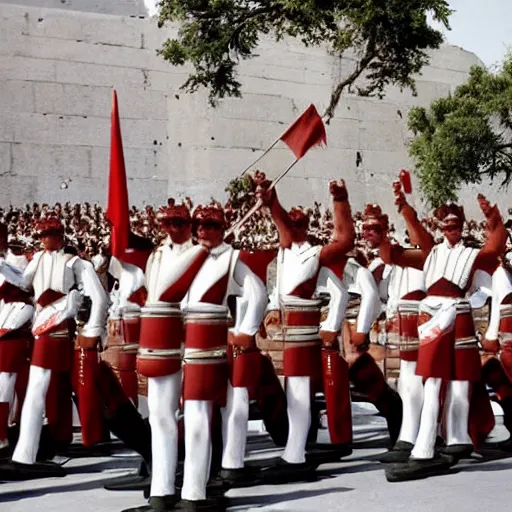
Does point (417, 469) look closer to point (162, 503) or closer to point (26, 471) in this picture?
point (162, 503)

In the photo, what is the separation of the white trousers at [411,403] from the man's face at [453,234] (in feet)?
3.13

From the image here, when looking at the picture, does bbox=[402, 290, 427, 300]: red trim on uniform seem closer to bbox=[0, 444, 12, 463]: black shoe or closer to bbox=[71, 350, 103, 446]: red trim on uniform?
bbox=[71, 350, 103, 446]: red trim on uniform

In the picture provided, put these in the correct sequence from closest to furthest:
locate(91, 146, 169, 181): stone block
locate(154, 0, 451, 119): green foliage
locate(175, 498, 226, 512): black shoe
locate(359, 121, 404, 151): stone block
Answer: locate(175, 498, 226, 512): black shoe → locate(154, 0, 451, 119): green foliage → locate(91, 146, 169, 181): stone block → locate(359, 121, 404, 151): stone block

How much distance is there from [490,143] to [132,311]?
16417mm

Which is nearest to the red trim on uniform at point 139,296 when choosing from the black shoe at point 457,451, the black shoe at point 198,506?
the black shoe at point 198,506

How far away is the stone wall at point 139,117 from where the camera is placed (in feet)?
92.6

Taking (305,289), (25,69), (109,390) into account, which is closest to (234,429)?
(109,390)

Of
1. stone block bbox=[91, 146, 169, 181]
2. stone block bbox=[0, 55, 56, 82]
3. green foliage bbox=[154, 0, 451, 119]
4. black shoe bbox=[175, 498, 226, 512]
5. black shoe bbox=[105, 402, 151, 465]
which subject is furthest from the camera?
stone block bbox=[91, 146, 169, 181]

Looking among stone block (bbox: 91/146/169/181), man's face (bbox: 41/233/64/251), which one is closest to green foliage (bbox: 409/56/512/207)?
stone block (bbox: 91/146/169/181)

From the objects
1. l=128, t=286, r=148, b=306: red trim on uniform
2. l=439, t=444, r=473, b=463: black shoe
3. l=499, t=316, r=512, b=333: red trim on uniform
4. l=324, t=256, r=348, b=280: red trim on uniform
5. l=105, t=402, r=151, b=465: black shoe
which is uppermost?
l=324, t=256, r=348, b=280: red trim on uniform

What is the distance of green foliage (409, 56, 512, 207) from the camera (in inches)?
888

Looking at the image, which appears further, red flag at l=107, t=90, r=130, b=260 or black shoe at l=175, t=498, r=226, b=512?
red flag at l=107, t=90, r=130, b=260

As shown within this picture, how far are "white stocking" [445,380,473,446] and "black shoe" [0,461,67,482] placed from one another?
2.44 meters

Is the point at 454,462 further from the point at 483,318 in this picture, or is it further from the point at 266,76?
the point at 266,76
